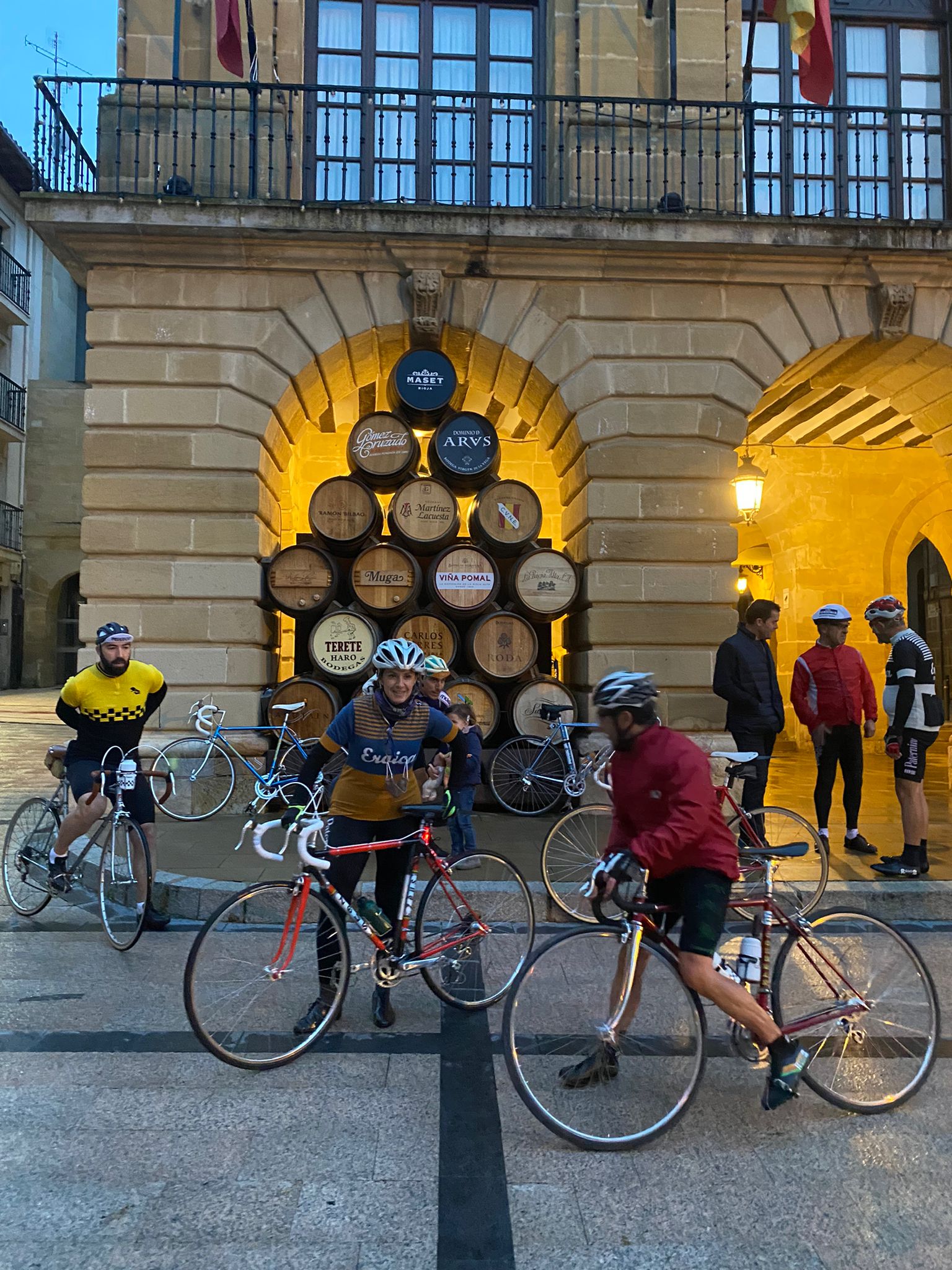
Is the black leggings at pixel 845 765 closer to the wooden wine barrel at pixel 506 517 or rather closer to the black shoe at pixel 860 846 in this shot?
the black shoe at pixel 860 846

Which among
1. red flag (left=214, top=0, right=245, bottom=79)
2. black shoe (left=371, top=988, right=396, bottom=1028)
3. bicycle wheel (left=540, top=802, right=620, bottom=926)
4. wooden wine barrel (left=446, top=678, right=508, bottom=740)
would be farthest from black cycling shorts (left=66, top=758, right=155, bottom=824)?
red flag (left=214, top=0, right=245, bottom=79)

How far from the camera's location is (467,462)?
28.6 feet

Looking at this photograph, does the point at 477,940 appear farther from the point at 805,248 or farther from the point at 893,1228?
the point at 805,248

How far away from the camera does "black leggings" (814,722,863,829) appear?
664 cm

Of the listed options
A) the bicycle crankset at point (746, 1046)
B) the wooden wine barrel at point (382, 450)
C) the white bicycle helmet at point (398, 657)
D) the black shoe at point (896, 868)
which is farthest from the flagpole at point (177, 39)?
the bicycle crankset at point (746, 1046)

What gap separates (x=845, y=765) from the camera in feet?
22.1

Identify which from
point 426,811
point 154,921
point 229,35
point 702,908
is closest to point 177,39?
point 229,35

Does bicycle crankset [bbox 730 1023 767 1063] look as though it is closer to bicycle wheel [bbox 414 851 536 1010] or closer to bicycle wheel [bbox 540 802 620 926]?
bicycle wheel [bbox 414 851 536 1010]

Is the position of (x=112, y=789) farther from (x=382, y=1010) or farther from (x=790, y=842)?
(x=790, y=842)

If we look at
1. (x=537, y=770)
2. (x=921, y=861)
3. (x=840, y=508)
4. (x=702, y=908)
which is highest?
(x=840, y=508)

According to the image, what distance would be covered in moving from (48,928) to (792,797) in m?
6.74

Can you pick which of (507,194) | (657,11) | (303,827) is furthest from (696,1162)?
(657,11)

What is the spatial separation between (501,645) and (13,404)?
22.6 m

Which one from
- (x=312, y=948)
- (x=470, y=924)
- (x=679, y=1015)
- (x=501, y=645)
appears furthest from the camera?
(x=501, y=645)
